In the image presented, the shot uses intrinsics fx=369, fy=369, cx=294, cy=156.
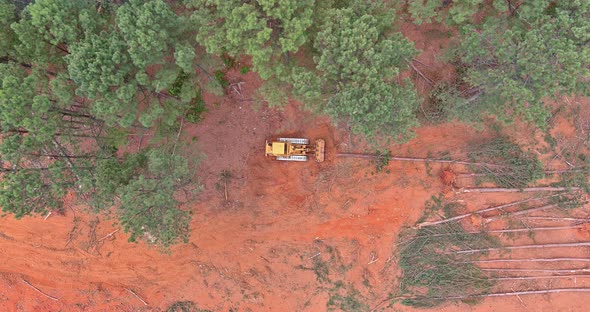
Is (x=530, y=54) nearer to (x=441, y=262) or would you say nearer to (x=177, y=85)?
(x=441, y=262)

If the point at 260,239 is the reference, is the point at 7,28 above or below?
above

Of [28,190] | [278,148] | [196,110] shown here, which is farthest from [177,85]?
[28,190]

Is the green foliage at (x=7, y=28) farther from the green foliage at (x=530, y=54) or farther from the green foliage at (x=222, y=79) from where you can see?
the green foliage at (x=530, y=54)

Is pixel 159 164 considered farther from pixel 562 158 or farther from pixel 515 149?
pixel 562 158

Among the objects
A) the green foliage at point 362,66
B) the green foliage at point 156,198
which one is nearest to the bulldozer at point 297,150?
the green foliage at point 362,66

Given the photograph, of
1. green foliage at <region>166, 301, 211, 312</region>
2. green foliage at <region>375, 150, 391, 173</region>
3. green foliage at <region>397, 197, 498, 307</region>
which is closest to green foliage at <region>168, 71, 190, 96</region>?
green foliage at <region>375, 150, 391, 173</region>

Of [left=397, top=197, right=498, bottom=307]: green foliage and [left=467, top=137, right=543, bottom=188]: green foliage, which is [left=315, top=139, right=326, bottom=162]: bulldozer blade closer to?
[left=397, top=197, right=498, bottom=307]: green foliage
